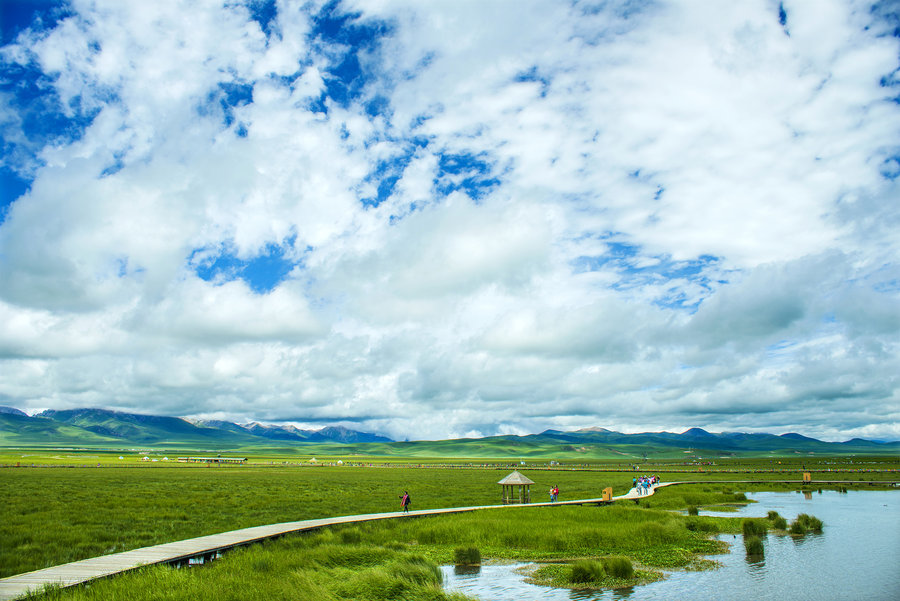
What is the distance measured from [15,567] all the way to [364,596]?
12219 millimetres

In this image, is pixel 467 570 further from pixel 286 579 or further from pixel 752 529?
pixel 752 529

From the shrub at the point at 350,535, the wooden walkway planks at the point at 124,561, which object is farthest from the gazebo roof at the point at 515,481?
the wooden walkway planks at the point at 124,561

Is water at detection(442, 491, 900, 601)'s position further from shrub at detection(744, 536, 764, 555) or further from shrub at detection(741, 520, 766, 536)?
shrub at detection(741, 520, 766, 536)

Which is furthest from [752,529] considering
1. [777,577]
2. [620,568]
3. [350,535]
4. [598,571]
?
[350,535]

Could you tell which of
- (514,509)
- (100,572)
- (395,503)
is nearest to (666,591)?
(100,572)

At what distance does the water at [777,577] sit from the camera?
60.1 ft

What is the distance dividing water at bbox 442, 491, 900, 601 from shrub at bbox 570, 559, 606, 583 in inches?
46.7

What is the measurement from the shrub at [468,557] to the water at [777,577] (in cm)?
50

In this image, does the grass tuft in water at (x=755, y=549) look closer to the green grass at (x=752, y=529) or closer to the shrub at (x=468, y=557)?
the green grass at (x=752, y=529)

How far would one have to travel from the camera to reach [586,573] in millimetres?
20188

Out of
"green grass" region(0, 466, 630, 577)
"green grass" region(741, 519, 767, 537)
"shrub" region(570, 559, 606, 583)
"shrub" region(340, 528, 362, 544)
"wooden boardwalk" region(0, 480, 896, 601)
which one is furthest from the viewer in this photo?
"green grass" region(741, 519, 767, 537)

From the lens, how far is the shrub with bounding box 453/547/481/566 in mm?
23250

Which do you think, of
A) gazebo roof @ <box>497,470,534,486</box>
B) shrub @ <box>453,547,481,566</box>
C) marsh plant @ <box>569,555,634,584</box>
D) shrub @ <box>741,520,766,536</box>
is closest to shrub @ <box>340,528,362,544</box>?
shrub @ <box>453,547,481,566</box>

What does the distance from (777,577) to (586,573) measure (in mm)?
6707
